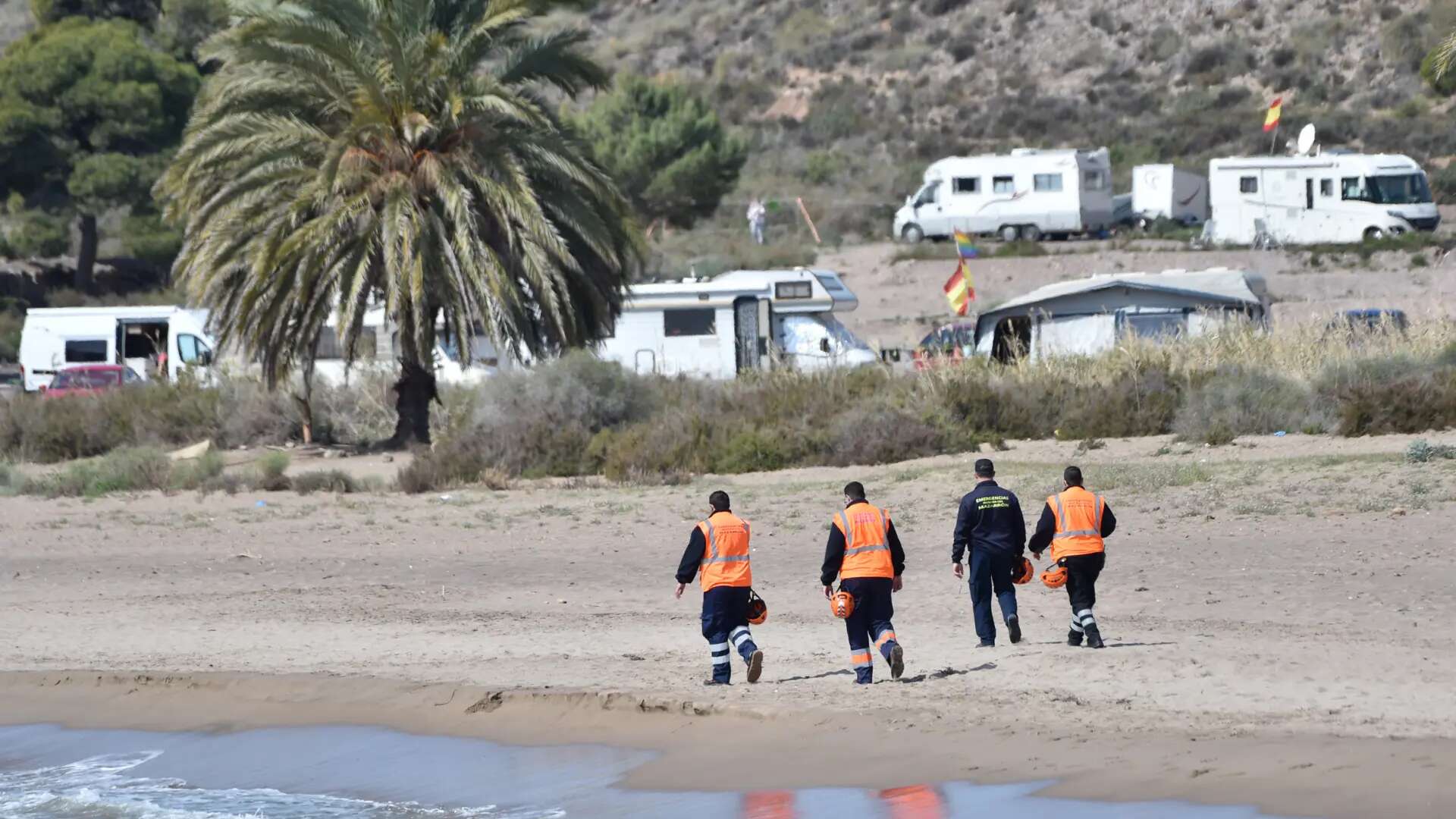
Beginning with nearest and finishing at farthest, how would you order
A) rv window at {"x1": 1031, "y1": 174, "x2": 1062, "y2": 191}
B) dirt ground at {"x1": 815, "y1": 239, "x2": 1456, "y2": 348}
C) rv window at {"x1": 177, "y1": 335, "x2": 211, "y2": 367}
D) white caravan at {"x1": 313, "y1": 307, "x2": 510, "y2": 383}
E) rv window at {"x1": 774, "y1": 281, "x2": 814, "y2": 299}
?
white caravan at {"x1": 313, "y1": 307, "x2": 510, "y2": 383} → rv window at {"x1": 774, "y1": 281, "x2": 814, "y2": 299} → rv window at {"x1": 177, "y1": 335, "x2": 211, "y2": 367} → dirt ground at {"x1": 815, "y1": 239, "x2": 1456, "y2": 348} → rv window at {"x1": 1031, "y1": 174, "x2": 1062, "y2": 191}

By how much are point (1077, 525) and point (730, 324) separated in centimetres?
1957

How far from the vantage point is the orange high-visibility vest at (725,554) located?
10.2 metres

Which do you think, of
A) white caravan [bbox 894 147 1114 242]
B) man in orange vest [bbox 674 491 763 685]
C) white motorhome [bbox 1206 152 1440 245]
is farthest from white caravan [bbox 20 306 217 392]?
man in orange vest [bbox 674 491 763 685]

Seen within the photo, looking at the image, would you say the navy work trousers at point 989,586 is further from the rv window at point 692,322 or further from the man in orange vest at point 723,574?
the rv window at point 692,322

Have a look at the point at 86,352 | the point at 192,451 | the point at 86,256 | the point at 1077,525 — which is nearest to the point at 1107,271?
the point at 86,352

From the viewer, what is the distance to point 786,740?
9945 mm

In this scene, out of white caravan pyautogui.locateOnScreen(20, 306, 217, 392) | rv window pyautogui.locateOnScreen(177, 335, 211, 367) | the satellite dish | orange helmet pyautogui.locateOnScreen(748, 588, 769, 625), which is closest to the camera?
orange helmet pyautogui.locateOnScreen(748, 588, 769, 625)

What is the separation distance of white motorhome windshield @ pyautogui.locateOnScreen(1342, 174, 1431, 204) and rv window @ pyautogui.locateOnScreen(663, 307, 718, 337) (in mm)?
22448

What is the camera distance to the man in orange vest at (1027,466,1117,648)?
35.6 feet

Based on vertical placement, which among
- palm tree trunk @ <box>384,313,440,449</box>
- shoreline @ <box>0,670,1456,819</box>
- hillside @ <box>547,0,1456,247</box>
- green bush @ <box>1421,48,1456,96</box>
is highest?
hillside @ <box>547,0,1456,247</box>

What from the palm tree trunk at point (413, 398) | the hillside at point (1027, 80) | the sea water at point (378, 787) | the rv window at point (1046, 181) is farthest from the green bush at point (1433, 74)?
the sea water at point (378, 787)

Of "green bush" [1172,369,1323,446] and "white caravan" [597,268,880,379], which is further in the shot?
"white caravan" [597,268,880,379]

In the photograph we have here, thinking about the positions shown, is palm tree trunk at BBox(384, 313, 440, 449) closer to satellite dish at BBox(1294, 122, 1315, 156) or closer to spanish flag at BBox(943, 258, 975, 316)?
spanish flag at BBox(943, 258, 975, 316)

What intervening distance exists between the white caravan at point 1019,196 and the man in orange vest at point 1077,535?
37.8m
